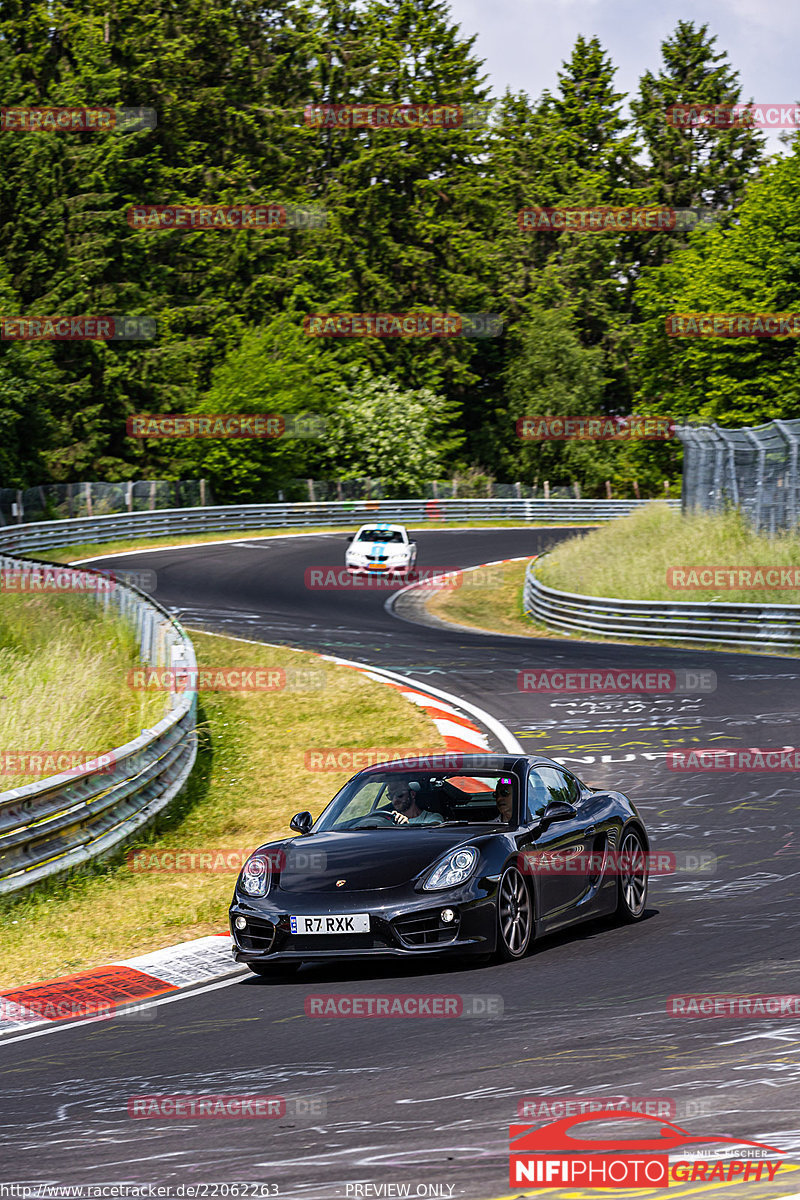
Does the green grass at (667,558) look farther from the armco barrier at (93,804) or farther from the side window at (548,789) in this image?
the side window at (548,789)

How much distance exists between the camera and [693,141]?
283 feet

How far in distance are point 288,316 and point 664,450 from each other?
1929cm

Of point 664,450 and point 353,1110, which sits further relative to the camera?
point 664,450

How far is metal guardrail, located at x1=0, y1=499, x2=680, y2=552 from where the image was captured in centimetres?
4450

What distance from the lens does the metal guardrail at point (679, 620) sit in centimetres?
2478

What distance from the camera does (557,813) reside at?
8.79 metres

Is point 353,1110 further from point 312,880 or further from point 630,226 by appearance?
point 630,226

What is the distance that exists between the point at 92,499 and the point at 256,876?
141 ft

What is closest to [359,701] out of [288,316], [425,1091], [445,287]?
[425,1091]
